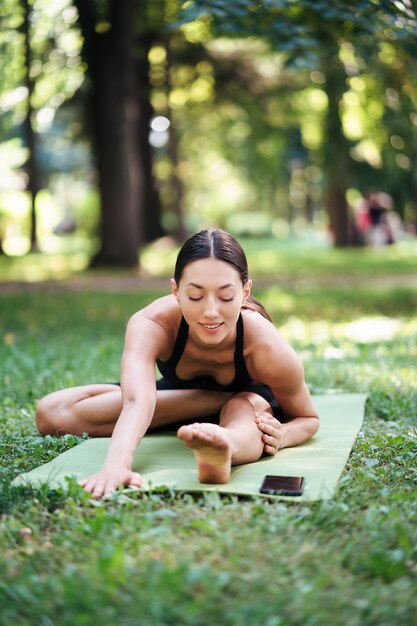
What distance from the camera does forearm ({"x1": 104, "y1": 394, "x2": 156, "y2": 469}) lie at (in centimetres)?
331

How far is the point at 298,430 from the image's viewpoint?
400cm

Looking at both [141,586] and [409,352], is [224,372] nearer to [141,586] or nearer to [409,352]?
[141,586]

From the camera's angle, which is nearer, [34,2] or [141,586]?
[141,586]

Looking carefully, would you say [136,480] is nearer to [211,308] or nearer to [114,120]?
[211,308]

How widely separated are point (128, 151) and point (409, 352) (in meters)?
8.60

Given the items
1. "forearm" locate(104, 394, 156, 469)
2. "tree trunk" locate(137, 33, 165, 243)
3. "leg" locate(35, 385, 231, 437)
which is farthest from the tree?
"tree trunk" locate(137, 33, 165, 243)

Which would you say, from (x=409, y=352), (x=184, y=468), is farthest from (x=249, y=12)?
(x=184, y=468)

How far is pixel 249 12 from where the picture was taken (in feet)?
22.1

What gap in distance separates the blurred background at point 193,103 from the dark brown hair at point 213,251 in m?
3.17

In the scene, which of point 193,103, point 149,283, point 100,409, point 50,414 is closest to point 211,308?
point 100,409

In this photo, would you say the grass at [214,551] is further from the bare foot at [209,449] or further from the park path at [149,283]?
the park path at [149,283]

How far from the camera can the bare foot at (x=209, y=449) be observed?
3043mm

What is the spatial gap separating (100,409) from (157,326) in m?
0.66

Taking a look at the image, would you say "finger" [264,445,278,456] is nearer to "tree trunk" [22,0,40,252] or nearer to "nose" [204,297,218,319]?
"nose" [204,297,218,319]
